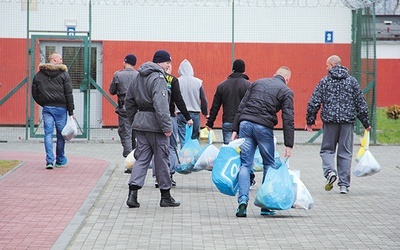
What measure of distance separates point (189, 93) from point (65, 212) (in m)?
4.03

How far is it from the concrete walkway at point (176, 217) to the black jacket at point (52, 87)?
1078 mm

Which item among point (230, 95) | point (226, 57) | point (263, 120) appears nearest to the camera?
point (263, 120)

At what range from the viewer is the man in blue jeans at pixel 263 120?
1072cm

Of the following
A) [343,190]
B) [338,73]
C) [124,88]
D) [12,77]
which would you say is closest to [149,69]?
[338,73]

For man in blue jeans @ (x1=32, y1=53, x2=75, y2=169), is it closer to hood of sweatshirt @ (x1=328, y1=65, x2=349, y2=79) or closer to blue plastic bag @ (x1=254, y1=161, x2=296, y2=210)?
hood of sweatshirt @ (x1=328, y1=65, x2=349, y2=79)

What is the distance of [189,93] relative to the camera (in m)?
14.0

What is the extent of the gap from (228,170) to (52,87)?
4.99 metres

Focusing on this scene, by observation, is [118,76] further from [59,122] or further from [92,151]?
[92,151]

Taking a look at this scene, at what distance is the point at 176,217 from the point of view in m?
10.4

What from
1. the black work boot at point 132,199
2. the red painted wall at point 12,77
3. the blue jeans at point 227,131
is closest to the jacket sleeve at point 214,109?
the blue jeans at point 227,131

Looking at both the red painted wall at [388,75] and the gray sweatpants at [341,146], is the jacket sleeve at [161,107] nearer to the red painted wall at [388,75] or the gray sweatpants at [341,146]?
the gray sweatpants at [341,146]

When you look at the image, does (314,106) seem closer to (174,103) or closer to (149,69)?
(174,103)

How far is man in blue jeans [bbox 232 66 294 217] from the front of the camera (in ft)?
35.2

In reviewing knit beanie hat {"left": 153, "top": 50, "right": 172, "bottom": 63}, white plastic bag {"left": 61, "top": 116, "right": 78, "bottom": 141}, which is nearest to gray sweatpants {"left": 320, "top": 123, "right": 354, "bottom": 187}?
knit beanie hat {"left": 153, "top": 50, "right": 172, "bottom": 63}
